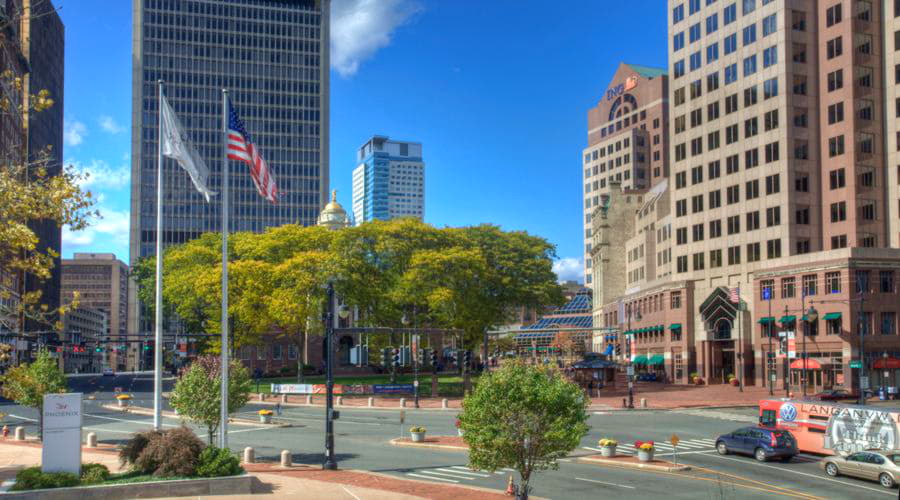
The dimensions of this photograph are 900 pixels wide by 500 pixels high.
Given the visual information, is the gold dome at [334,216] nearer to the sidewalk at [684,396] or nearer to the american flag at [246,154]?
the sidewalk at [684,396]

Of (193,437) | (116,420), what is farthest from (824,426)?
(116,420)

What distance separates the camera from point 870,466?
3328 cm

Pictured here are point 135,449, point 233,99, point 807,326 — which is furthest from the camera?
point 233,99

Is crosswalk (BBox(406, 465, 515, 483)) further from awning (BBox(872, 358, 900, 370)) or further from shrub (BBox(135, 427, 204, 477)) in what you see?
awning (BBox(872, 358, 900, 370))

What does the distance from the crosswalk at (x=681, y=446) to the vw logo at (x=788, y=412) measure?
381 centimetres

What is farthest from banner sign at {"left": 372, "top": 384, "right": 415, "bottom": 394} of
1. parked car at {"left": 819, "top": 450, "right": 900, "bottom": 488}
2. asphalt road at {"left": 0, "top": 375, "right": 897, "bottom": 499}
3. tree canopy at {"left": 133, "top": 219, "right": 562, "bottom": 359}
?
parked car at {"left": 819, "top": 450, "right": 900, "bottom": 488}

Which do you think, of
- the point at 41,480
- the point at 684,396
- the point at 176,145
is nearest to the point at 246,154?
the point at 176,145

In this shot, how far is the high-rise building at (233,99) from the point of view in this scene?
164250 mm

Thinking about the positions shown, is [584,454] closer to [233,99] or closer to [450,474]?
[450,474]

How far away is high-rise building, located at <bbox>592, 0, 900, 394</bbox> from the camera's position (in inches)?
2926

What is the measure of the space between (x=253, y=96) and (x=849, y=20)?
397ft

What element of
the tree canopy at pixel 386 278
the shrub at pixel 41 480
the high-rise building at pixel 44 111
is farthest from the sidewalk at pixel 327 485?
the high-rise building at pixel 44 111

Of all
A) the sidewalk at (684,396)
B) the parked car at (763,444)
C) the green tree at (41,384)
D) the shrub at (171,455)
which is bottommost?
the sidewalk at (684,396)

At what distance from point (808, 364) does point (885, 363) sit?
6.48 metres
